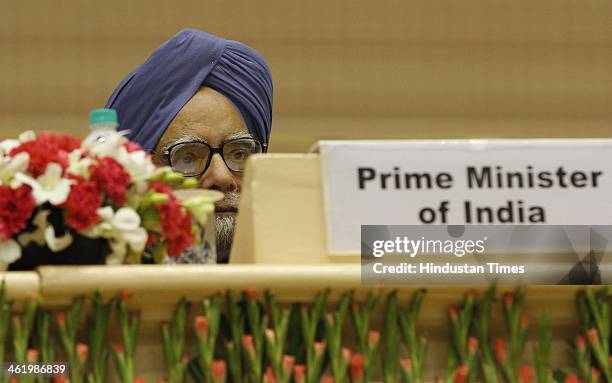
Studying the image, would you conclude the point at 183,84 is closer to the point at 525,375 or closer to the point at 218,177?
the point at 218,177

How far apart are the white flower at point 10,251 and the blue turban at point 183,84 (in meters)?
0.90

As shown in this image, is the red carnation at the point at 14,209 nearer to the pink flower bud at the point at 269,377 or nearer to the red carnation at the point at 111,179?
the red carnation at the point at 111,179

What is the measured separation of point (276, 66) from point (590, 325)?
2.89 m

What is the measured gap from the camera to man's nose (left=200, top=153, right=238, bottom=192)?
1636 mm

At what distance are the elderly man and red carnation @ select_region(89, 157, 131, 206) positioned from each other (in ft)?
2.52

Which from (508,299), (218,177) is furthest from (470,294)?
(218,177)

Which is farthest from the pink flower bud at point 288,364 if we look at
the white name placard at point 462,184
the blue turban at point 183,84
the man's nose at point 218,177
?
the blue turban at point 183,84

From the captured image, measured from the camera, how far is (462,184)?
0.86 metres

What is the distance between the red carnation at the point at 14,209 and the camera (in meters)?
0.82

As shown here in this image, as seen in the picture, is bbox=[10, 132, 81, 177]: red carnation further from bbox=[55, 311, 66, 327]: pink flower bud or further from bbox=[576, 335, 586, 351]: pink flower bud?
bbox=[576, 335, 586, 351]: pink flower bud

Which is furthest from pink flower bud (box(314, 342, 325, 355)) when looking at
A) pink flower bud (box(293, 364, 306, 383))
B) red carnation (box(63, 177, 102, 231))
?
red carnation (box(63, 177, 102, 231))

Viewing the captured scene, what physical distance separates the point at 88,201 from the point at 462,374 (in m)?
0.36

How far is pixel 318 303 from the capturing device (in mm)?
810

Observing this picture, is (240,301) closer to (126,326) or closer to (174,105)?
(126,326)
